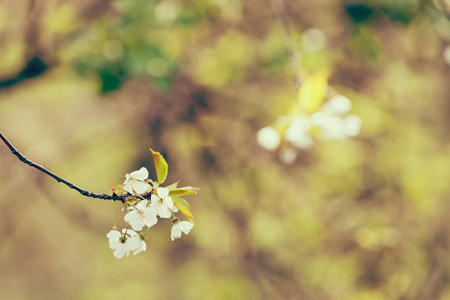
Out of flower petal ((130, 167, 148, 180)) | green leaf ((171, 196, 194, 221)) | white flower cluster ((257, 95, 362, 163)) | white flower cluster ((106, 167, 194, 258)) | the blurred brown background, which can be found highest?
flower petal ((130, 167, 148, 180))

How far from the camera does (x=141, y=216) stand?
1.43 feet

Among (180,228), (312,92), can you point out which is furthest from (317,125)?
(180,228)

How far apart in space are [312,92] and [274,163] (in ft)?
3.65

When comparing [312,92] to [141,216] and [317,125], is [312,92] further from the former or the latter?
[141,216]

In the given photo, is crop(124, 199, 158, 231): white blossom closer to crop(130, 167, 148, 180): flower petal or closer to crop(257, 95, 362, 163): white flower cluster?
crop(130, 167, 148, 180): flower petal

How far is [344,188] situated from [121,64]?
3.93 ft

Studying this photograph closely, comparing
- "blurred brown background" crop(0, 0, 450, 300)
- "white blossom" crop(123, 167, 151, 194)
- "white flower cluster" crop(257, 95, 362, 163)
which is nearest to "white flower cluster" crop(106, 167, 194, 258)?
"white blossom" crop(123, 167, 151, 194)

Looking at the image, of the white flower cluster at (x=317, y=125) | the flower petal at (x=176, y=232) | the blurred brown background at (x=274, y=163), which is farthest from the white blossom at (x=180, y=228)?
the blurred brown background at (x=274, y=163)

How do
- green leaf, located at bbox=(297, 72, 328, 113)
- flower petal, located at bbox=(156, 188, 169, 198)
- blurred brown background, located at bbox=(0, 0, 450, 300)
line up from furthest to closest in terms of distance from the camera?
blurred brown background, located at bbox=(0, 0, 450, 300) < green leaf, located at bbox=(297, 72, 328, 113) < flower petal, located at bbox=(156, 188, 169, 198)

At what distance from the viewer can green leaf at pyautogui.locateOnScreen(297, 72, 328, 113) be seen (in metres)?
0.69

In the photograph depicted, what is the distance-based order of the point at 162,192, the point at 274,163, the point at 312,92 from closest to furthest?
the point at 162,192 < the point at 312,92 < the point at 274,163

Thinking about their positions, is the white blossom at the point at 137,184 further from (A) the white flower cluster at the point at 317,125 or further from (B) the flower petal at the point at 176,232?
(A) the white flower cluster at the point at 317,125

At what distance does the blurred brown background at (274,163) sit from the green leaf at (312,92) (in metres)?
0.65

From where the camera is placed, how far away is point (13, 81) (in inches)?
48.5
